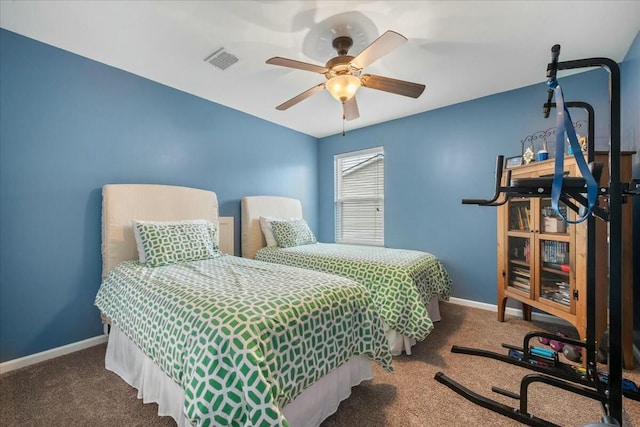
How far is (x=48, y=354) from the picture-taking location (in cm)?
210

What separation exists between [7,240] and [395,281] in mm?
2878

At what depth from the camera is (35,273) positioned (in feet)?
6.77

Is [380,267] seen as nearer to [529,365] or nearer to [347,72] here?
[529,365]

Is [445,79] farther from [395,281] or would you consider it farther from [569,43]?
[395,281]

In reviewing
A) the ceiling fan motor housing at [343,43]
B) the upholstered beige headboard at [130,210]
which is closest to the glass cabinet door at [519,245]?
the ceiling fan motor housing at [343,43]

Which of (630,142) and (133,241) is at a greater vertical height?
(630,142)

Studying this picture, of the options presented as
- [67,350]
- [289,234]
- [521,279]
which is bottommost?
[67,350]

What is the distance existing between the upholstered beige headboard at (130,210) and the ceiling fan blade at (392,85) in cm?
207

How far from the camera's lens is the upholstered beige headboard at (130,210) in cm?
232

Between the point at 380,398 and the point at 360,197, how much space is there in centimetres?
298

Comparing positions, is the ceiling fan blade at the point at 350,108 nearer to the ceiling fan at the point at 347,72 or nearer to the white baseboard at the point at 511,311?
the ceiling fan at the point at 347,72

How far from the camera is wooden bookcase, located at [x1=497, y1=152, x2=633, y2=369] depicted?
6.38ft

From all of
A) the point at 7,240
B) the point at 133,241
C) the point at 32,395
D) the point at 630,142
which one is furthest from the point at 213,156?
the point at 630,142

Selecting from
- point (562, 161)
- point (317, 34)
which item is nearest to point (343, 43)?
point (317, 34)
